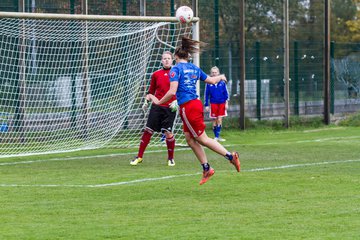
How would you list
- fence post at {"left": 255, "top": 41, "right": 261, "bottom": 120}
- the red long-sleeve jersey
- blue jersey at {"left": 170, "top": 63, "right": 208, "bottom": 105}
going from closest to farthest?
blue jersey at {"left": 170, "top": 63, "right": 208, "bottom": 105}, the red long-sleeve jersey, fence post at {"left": 255, "top": 41, "right": 261, "bottom": 120}

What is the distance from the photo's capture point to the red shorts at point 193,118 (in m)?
12.2

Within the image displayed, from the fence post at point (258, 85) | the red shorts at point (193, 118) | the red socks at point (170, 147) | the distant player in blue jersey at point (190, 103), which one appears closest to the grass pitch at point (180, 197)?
the red socks at point (170, 147)

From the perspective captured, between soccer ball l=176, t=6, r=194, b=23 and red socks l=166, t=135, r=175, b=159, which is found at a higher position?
soccer ball l=176, t=6, r=194, b=23

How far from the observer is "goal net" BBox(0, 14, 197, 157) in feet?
55.8

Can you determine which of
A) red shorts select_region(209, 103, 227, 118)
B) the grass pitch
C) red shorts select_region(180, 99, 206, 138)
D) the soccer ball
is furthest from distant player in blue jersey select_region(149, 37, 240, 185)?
red shorts select_region(209, 103, 227, 118)

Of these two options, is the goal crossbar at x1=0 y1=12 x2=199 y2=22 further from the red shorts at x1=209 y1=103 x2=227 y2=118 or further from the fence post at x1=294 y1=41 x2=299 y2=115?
the fence post at x1=294 y1=41 x2=299 y2=115

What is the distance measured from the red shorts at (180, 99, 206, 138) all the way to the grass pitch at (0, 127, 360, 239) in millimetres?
767

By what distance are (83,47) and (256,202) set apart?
8.31 meters

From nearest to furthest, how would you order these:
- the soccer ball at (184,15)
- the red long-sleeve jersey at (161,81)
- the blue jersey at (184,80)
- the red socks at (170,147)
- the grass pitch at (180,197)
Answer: the grass pitch at (180,197), the blue jersey at (184,80), the red socks at (170,147), the red long-sleeve jersey at (161,81), the soccer ball at (184,15)

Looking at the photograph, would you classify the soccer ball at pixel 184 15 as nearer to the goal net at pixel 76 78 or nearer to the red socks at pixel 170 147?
the goal net at pixel 76 78

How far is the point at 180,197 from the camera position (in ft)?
36.4

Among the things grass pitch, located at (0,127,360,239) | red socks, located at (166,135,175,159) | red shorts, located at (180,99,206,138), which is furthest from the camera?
red socks, located at (166,135,175,159)

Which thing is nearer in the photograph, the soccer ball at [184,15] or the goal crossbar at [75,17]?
the goal crossbar at [75,17]

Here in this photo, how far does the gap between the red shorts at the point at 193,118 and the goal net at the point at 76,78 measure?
4.60m
